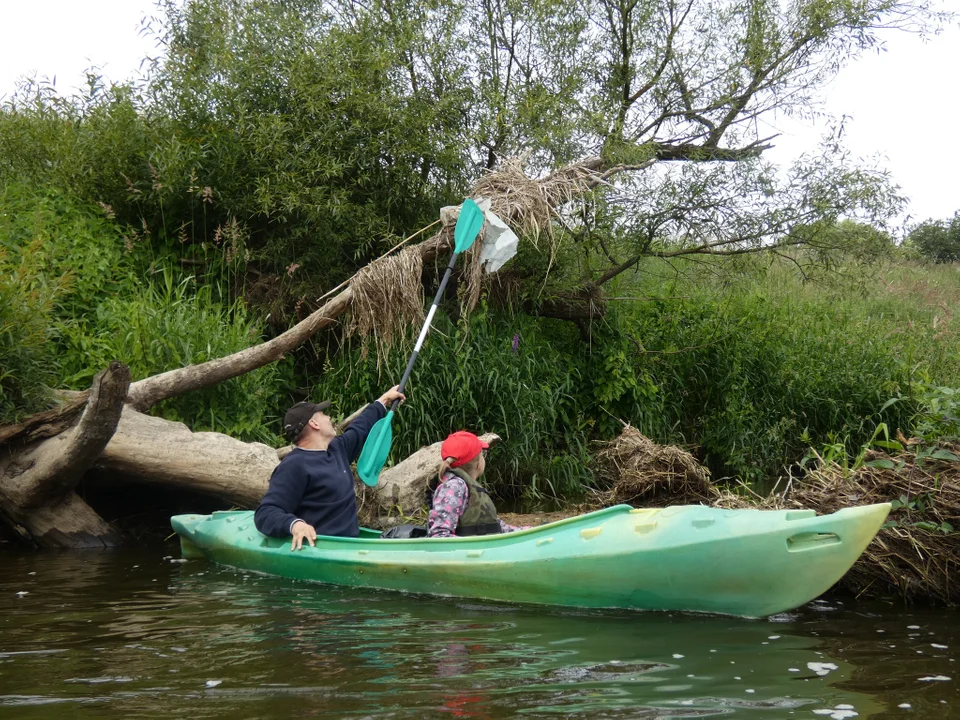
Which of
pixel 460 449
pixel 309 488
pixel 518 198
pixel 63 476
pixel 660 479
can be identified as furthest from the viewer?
pixel 518 198

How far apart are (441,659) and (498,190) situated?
4645 millimetres

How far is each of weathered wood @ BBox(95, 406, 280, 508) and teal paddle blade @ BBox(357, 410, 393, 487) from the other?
856 mm

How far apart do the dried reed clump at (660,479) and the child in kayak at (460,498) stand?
1.97m

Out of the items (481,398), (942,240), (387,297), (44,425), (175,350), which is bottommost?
(44,425)

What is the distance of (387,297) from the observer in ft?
24.2

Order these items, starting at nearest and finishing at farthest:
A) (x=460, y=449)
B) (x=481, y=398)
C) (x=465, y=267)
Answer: (x=460, y=449) < (x=465, y=267) < (x=481, y=398)

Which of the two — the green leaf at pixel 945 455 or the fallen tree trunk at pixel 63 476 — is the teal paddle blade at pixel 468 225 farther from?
the green leaf at pixel 945 455

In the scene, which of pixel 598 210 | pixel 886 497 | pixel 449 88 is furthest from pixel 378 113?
pixel 886 497

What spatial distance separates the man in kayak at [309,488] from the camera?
520 centimetres

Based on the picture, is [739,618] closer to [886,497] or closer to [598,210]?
[886,497]

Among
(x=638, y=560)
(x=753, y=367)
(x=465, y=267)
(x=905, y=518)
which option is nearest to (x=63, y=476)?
(x=465, y=267)

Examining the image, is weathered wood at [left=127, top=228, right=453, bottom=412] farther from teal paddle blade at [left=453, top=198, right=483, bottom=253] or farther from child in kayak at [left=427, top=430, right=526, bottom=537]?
child in kayak at [left=427, top=430, right=526, bottom=537]

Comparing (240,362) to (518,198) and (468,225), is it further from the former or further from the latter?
(518,198)

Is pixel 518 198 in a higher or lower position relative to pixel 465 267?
higher
